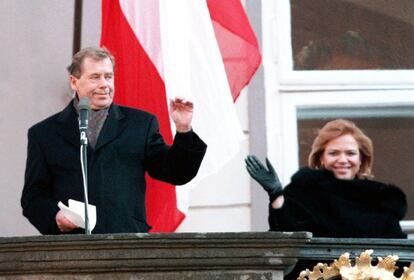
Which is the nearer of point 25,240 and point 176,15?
point 25,240

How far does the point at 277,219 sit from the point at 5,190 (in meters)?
1.92

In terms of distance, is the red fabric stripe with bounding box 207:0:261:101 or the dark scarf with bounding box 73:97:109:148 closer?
the dark scarf with bounding box 73:97:109:148

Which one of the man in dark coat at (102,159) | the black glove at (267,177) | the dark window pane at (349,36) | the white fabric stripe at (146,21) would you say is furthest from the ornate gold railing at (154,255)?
the dark window pane at (349,36)

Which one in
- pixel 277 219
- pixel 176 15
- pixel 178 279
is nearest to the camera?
pixel 178 279

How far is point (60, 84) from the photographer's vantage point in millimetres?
9758

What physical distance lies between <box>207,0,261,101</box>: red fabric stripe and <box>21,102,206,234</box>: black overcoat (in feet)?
4.15

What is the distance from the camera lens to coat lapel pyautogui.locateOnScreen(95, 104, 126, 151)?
8.15m

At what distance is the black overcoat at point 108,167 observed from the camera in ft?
26.2

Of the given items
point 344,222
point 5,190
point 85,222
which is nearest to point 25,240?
point 85,222

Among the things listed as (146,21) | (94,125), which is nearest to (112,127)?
(94,125)

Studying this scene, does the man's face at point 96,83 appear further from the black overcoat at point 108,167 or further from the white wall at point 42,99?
the white wall at point 42,99

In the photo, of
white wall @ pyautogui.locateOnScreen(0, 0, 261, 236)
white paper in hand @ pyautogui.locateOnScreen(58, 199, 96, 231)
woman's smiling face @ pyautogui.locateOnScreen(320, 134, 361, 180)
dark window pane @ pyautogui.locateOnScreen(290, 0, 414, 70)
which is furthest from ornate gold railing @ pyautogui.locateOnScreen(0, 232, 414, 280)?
dark window pane @ pyautogui.locateOnScreen(290, 0, 414, 70)

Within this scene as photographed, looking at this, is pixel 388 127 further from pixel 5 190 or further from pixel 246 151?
pixel 5 190

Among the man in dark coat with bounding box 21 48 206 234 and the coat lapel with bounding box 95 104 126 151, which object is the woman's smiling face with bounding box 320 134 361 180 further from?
the coat lapel with bounding box 95 104 126 151
